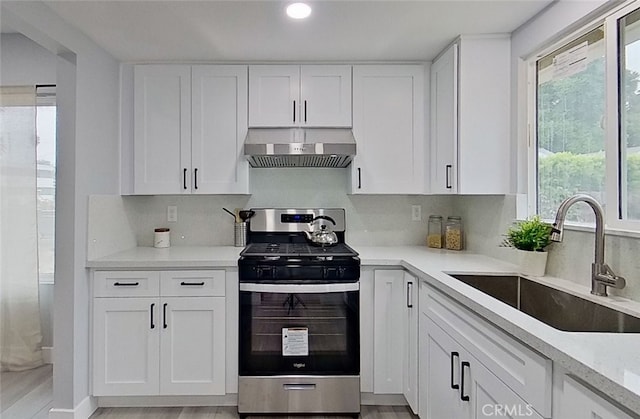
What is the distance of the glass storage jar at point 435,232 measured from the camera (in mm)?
2955

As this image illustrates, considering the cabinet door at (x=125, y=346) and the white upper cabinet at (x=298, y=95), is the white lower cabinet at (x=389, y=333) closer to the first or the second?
the white upper cabinet at (x=298, y=95)

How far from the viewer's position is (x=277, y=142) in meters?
2.67

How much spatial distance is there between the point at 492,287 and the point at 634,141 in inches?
34.1

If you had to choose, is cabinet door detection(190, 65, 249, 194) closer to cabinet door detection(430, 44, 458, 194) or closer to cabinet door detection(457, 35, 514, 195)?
cabinet door detection(430, 44, 458, 194)

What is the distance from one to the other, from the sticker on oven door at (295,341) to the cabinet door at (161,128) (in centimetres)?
120

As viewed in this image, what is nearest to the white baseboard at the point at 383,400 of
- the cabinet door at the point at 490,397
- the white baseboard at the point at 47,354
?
the cabinet door at the point at 490,397

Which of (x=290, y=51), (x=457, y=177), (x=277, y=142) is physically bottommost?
(x=457, y=177)

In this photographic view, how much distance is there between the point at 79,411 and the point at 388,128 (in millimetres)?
2545

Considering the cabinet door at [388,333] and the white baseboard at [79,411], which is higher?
the cabinet door at [388,333]

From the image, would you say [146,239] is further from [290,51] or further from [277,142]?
[290,51]

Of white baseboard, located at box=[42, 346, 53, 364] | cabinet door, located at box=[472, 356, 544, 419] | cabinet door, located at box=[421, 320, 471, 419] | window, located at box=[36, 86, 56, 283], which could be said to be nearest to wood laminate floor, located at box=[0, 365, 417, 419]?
white baseboard, located at box=[42, 346, 53, 364]

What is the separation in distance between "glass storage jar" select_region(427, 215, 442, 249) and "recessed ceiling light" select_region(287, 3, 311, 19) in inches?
67.9

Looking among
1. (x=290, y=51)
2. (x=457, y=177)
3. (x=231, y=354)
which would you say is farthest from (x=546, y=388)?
(x=290, y=51)

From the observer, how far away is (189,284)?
94.3 inches
